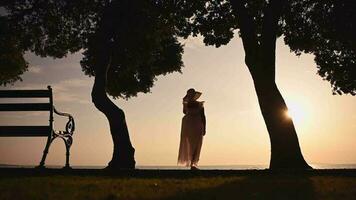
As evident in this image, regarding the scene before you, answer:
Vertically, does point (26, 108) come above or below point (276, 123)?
below

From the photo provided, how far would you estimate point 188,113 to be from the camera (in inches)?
629

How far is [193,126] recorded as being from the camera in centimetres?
1595

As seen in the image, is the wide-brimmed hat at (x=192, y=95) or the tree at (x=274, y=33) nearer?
A: the wide-brimmed hat at (x=192, y=95)

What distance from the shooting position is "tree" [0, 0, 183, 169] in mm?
18406

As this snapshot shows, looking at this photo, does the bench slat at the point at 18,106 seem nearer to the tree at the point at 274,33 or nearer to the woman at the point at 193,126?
the woman at the point at 193,126

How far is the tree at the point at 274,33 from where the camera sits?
1852cm

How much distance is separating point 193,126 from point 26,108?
5718 mm

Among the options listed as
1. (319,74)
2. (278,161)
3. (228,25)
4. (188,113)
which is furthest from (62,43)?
(319,74)

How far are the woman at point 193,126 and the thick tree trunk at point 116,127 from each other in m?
2.72

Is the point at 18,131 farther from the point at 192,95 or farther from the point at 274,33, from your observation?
the point at 274,33

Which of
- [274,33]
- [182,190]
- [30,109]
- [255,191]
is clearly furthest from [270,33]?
[182,190]

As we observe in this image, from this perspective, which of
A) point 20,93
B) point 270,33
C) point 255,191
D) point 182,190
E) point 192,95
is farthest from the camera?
point 270,33

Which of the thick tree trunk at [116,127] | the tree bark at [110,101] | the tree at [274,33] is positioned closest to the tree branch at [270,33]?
the tree at [274,33]

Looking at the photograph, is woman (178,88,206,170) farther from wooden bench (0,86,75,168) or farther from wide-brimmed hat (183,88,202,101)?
wooden bench (0,86,75,168)
